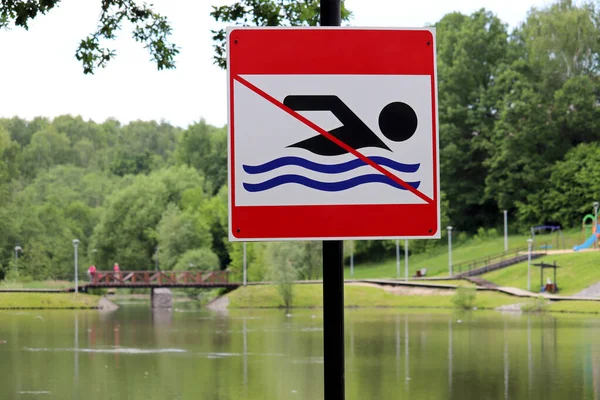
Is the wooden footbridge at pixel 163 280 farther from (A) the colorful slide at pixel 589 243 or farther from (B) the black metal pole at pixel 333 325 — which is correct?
(B) the black metal pole at pixel 333 325

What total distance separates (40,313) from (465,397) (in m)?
42.6

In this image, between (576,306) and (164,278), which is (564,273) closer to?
(576,306)

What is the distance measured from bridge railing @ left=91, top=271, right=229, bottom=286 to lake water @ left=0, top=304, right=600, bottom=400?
665 inches

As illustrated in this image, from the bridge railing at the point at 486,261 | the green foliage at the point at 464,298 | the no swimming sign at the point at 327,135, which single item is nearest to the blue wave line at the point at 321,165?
the no swimming sign at the point at 327,135

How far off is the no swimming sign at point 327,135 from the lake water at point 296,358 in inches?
709

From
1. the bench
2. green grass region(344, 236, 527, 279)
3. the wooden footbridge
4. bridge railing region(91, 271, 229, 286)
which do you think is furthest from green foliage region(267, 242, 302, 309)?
green grass region(344, 236, 527, 279)

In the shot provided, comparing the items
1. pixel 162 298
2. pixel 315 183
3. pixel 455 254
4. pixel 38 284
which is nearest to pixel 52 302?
pixel 38 284

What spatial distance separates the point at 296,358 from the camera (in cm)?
2939

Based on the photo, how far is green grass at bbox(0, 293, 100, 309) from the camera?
61.8 m

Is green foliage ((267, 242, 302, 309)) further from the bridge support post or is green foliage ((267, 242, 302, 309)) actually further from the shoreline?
the shoreline

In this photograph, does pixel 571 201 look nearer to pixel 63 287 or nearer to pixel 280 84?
pixel 63 287

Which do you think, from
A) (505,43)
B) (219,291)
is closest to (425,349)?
(219,291)

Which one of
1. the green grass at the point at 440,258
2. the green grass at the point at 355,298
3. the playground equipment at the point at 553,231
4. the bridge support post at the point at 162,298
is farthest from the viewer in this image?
the green grass at the point at 440,258

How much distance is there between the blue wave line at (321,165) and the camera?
310 centimetres
